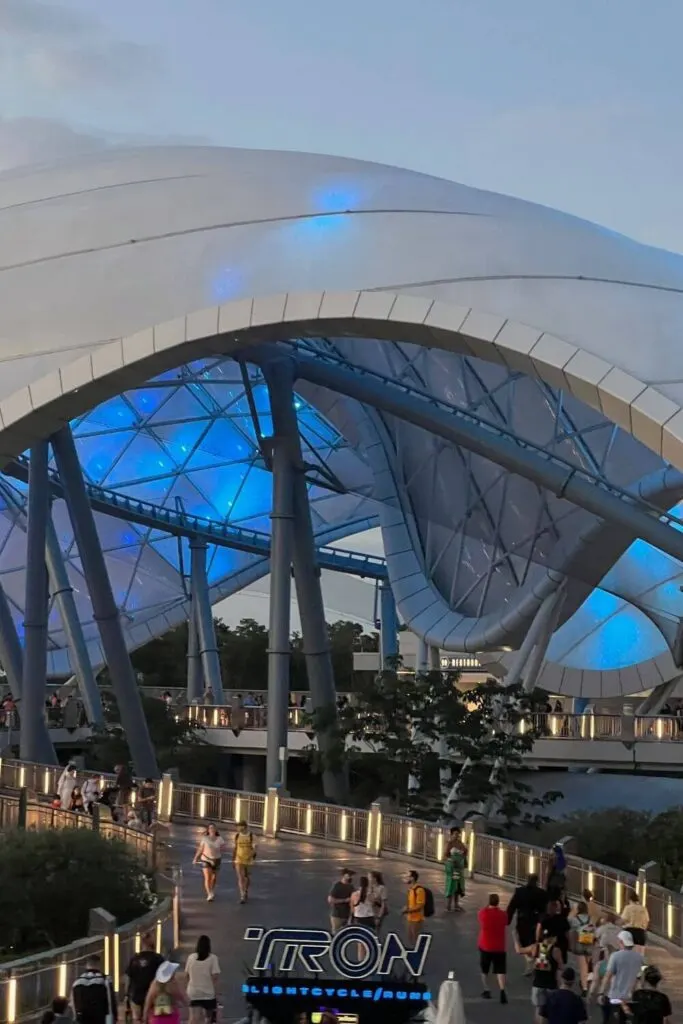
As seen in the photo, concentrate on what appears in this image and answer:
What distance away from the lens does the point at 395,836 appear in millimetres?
28531

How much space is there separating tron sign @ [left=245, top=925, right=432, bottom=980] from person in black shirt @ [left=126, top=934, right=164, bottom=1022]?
1050 millimetres

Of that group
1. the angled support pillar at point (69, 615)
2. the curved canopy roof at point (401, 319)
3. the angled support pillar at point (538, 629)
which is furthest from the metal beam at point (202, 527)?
the angled support pillar at point (538, 629)

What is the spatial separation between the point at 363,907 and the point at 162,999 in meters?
6.09

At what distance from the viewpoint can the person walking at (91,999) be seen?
13.5 meters

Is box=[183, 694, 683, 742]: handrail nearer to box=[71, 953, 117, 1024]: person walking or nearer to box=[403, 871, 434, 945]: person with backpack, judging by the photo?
box=[403, 871, 434, 945]: person with backpack

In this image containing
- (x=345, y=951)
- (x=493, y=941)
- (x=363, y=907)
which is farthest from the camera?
(x=363, y=907)

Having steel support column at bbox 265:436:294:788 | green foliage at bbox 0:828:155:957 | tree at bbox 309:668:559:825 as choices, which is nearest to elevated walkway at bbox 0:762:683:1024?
green foliage at bbox 0:828:155:957

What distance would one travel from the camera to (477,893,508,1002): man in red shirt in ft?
56.3

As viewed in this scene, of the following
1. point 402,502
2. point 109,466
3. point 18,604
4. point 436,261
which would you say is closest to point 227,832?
Result: point 436,261

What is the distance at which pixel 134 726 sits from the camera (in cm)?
4141

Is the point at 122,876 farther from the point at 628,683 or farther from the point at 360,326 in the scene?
the point at 628,683

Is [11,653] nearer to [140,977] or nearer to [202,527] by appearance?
[202,527]

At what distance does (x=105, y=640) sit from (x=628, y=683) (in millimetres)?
29670

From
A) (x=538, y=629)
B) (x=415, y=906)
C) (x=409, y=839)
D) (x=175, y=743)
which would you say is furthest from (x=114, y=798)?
(x=175, y=743)
